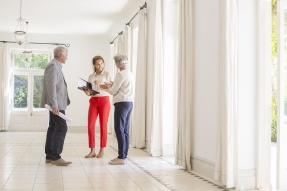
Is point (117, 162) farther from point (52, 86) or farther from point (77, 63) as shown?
point (77, 63)

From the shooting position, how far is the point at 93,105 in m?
6.31

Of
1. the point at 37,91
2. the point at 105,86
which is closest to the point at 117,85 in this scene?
the point at 105,86

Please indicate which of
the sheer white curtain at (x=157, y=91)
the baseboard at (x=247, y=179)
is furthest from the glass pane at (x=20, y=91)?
the baseboard at (x=247, y=179)

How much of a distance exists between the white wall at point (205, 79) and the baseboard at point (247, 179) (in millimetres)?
515

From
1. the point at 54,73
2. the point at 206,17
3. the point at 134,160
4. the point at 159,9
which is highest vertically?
the point at 159,9

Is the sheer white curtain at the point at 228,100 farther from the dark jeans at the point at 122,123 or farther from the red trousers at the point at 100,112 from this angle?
the red trousers at the point at 100,112

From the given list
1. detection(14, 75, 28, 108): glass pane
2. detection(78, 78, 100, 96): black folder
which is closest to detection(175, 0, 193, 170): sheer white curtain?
detection(78, 78, 100, 96): black folder

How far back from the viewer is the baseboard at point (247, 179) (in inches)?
165

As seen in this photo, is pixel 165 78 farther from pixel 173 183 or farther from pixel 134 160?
pixel 173 183

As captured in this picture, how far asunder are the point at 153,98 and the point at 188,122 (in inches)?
71.9

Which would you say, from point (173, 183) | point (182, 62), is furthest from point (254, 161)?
point (182, 62)

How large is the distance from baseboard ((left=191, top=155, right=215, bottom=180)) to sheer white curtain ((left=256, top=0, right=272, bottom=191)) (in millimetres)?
614

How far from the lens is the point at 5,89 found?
1368 cm

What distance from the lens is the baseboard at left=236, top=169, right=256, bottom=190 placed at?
419 centimetres
